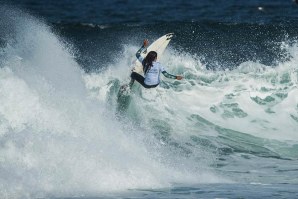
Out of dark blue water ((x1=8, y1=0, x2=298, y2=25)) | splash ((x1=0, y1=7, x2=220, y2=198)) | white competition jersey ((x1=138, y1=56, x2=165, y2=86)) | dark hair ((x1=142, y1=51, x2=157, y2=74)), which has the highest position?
dark blue water ((x1=8, y1=0, x2=298, y2=25))

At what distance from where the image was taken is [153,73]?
16.3 m

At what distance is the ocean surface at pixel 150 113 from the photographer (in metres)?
12.4

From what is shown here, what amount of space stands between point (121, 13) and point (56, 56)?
48.8 ft

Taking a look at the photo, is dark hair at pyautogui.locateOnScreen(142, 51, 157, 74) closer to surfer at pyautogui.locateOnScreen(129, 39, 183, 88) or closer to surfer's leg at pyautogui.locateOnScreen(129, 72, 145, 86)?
surfer at pyautogui.locateOnScreen(129, 39, 183, 88)

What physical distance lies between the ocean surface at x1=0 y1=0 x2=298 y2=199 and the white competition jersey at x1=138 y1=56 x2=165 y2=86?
99cm

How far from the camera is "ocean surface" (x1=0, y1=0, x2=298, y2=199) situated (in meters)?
12.4

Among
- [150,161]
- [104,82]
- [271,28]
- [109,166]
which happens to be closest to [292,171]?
[150,161]

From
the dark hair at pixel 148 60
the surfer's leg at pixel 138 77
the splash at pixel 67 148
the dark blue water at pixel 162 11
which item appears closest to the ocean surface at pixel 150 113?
the splash at pixel 67 148

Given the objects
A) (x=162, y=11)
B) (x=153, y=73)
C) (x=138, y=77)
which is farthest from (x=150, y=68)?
(x=162, y=11)

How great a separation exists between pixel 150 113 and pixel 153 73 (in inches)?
90.0

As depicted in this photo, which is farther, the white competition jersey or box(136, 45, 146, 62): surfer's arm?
the white competition jersey

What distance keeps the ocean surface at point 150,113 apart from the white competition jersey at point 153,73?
0.99m

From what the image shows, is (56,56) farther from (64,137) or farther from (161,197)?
(161,197)

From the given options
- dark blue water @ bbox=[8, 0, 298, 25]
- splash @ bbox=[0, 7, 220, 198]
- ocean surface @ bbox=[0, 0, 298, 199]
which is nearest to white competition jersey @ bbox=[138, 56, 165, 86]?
ocean surface @ bbox=[0, 0, 298, 199]
